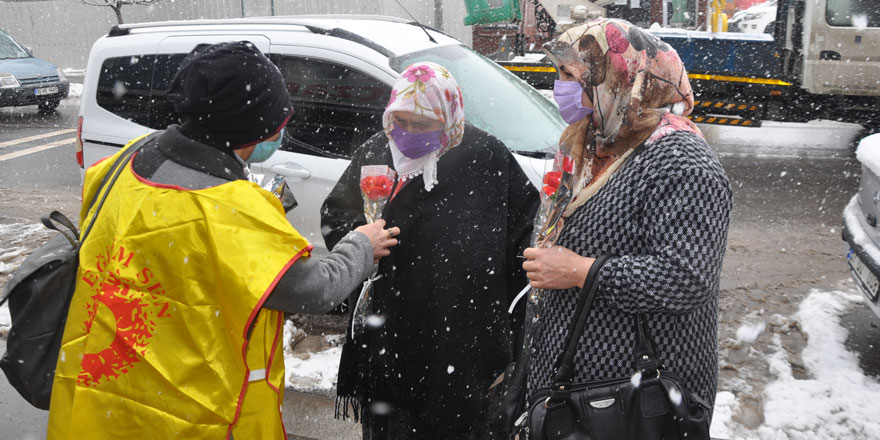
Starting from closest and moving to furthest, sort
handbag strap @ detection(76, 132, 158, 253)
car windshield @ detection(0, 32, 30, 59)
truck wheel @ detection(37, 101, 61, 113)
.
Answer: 1. handbag strap @ detection(76, 132, 158, 253)
2. car windshield @ detection(0, 32, 30, 59)
3. truck wheel @ detection(37, 101, 61, 113)

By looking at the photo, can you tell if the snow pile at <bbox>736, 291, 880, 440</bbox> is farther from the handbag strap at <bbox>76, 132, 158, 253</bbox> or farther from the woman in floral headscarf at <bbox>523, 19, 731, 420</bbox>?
the handbag strap at <bbox>76, 132, 158, 253</bbox>

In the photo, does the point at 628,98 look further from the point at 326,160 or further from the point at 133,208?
the point at 326,160

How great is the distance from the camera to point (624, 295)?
1714mm

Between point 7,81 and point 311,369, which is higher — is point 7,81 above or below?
above

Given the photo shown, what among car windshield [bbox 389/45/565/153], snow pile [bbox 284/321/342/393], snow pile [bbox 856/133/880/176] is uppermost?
car windshield [bbox 389/45/565/153]

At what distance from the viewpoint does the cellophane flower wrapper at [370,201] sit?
2400 millimetres

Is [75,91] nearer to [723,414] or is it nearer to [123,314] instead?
[723,414]

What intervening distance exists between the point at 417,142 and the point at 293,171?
206 cm

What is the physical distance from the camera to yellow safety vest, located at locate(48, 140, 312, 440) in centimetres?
164

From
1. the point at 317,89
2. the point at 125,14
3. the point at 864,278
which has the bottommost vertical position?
the point at 864,278

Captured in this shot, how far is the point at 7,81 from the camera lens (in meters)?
13.5

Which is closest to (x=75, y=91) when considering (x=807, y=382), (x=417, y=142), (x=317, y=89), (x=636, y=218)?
(x=317, y=89)

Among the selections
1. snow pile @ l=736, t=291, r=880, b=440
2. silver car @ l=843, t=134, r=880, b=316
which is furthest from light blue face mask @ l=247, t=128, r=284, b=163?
silver car @ l=843, t=134, r=880, b=316

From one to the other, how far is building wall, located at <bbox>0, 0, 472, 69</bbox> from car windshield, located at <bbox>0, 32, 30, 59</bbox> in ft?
17.2
